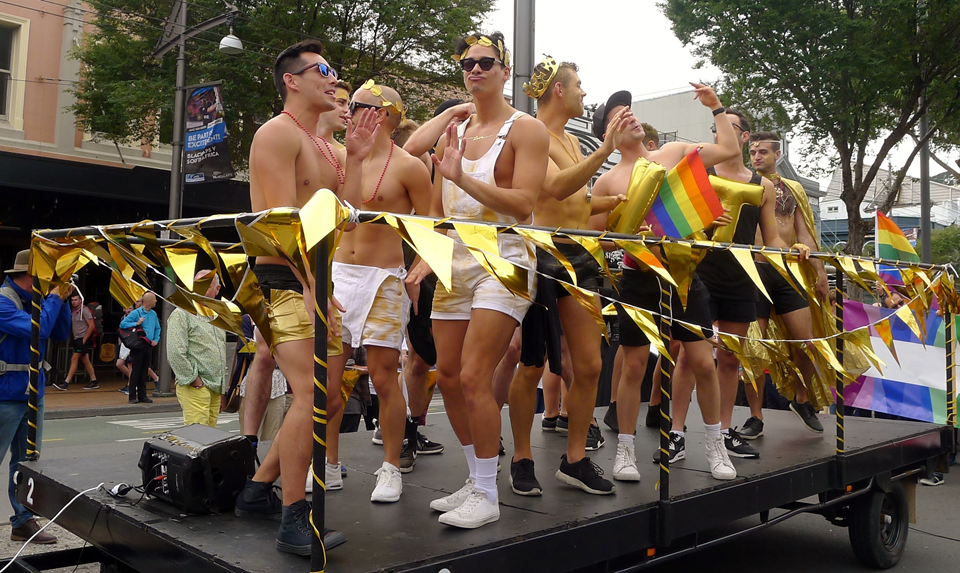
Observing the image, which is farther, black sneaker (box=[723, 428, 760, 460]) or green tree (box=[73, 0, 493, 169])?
green tree (box=[73, 0, 493, 169])

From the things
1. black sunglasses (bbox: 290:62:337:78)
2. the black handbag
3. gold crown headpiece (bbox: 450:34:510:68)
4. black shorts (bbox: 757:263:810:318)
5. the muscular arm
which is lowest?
the black handbag

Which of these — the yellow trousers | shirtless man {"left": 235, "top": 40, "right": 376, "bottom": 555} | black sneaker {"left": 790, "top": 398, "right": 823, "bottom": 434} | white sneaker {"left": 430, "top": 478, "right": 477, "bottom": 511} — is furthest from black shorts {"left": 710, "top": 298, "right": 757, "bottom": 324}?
the yellow trousers

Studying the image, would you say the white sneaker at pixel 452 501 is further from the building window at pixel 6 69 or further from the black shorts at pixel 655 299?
the building window at pixel 6 69

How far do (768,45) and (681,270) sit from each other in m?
12.6

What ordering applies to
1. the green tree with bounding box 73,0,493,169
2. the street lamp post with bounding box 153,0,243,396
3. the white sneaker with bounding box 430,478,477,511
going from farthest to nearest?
the green tree with bounding box 73,0,493,169 → the street lamp post with bounding box 153,0,243,396 → the white sneaker with bounding box 430,478,477,511

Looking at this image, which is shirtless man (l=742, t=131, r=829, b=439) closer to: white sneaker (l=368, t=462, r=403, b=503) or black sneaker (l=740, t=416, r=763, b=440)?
black sneaker (l=740, t=416, r=763, b=440)

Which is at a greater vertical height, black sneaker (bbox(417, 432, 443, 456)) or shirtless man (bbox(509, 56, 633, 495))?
shirtless man (bbox(509, 56, 633, 495))

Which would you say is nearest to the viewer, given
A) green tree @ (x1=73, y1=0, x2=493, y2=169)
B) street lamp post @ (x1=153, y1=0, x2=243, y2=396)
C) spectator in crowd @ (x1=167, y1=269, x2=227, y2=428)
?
spectator in crowd @ (x1=167, y1=269, x2=227, y2=428)

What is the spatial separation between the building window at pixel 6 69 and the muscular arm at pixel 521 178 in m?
17.0

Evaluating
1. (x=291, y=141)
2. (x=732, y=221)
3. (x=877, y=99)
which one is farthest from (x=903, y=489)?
(x=877, y=99)

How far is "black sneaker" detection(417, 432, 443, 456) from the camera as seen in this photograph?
5039 mm

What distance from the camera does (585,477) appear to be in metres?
3.87

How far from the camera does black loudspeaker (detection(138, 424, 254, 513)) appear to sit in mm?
3287

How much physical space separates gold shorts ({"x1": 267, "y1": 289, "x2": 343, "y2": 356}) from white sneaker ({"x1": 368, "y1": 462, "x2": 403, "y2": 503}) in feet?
2.49
